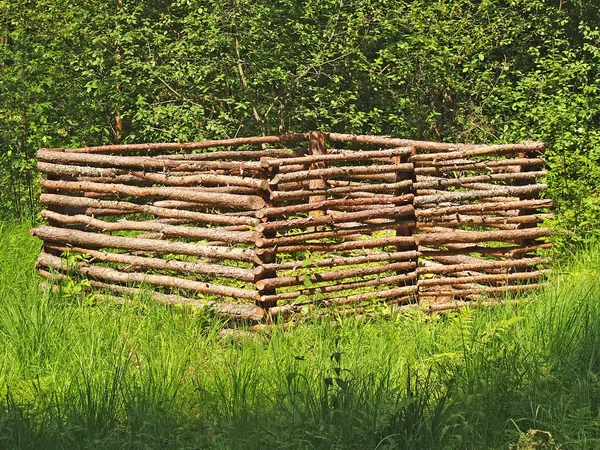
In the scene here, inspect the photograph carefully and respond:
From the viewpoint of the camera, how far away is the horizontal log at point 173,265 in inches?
242

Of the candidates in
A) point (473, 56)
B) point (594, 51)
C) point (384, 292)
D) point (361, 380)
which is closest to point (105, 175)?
point (384, 292)

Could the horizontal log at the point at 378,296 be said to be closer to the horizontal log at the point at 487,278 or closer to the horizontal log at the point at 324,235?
the horizontal log at the point at 487,278

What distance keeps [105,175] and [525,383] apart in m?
4.20

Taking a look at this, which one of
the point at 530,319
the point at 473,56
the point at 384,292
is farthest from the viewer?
the point at 473,56

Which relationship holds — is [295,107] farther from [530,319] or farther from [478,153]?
[530,319]

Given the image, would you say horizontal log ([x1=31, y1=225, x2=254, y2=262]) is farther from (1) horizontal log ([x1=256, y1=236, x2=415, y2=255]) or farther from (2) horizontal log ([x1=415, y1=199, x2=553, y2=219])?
(2) horizontal log ([x1=415, y1=199, x2=553, y2=219])

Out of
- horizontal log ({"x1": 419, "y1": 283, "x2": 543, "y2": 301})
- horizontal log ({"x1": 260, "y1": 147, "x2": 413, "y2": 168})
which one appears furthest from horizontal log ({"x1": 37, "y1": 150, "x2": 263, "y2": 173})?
horizontal log ({"x1": 419, "y1": 283, "x2": 543, "y2": 301})

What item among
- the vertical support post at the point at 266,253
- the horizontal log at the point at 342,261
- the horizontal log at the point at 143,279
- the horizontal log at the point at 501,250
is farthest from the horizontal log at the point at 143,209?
the horizontal log at the point at 501,250

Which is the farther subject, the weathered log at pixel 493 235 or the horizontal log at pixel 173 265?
the weathered log at pixel 493 235

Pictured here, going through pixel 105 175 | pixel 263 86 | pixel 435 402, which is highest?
pixel 263 86

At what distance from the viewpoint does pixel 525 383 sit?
4508 mm

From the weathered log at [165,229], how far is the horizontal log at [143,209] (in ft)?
0.28

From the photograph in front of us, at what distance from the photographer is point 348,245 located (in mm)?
6516

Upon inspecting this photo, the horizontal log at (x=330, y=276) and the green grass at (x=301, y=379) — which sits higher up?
the horizontal log at (x=330, y=276)
